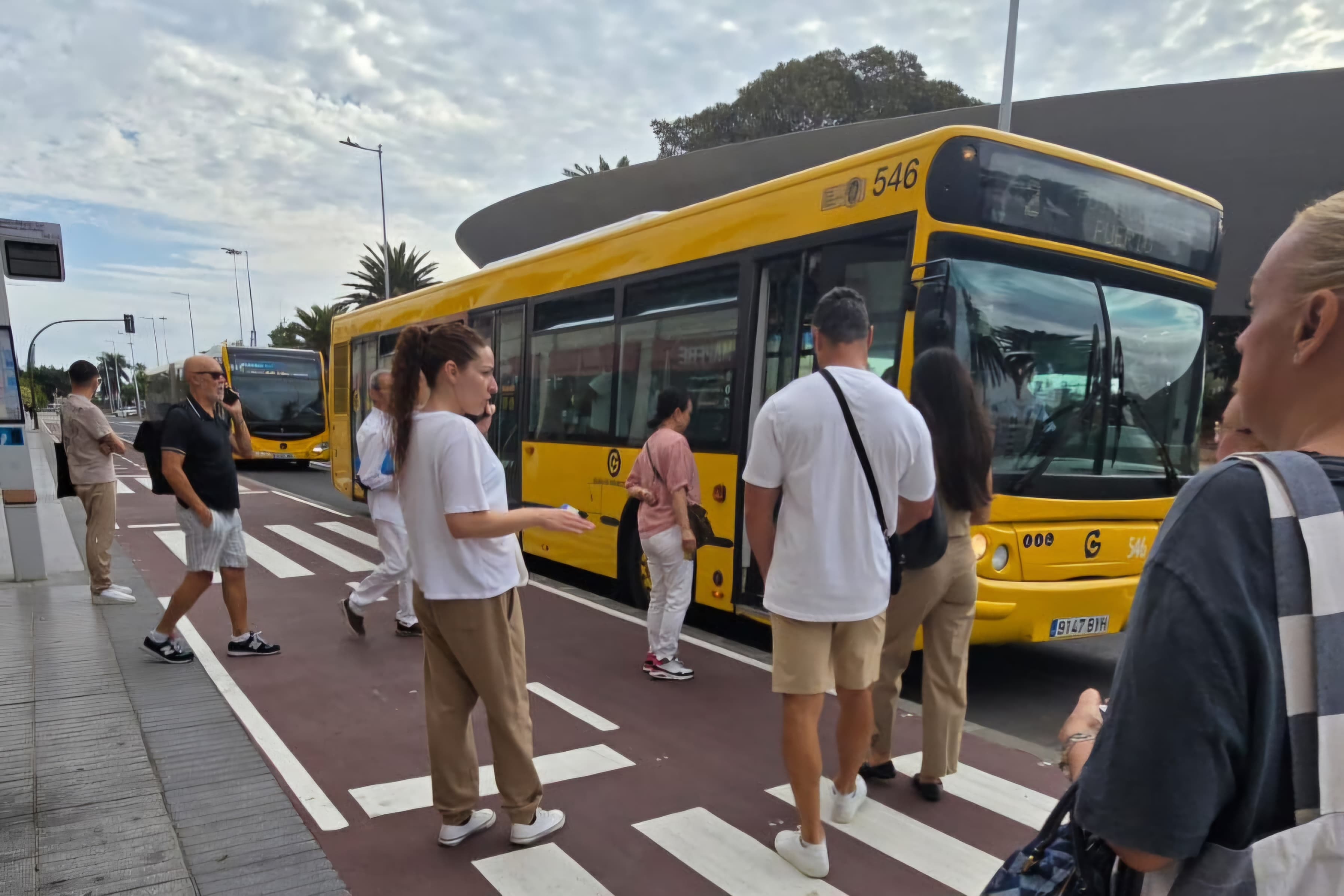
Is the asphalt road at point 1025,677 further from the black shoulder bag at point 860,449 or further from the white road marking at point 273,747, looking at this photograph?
the white road marking at point 273,747

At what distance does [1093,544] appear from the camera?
202 inches

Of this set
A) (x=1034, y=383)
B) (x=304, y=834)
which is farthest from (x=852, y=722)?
(x=1034, y=383)

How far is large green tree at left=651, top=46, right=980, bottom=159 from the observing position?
43.8 m

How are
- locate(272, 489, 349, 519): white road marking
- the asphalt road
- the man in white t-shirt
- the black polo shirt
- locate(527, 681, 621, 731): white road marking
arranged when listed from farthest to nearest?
1. locate(272, 489, 349, 519): white road marking
2. the black polo shirt
3. the asphalt road
4. locate(527, 681, 621, 731): white road marking
5. the man in white t-shirt

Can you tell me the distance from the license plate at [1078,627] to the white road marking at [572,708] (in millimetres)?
2623

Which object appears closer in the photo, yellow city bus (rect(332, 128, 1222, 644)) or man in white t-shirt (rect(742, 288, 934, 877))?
man in white t-shirt (rect(742, 288, 934, 877))

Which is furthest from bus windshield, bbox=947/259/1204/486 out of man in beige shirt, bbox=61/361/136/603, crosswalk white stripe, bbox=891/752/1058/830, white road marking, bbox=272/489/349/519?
white road marking, bbox=272/489/349/519

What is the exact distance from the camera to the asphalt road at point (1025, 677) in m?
5.03

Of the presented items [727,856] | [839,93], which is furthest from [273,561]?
[839,93]

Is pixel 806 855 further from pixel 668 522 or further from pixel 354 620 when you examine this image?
pixel 354 620

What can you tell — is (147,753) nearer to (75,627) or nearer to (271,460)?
(75,627)

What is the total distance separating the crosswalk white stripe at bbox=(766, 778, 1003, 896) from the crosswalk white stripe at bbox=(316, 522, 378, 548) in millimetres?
8223

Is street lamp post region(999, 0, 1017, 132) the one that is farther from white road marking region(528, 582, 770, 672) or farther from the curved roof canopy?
white road marking region(528, 582, 770, 672)

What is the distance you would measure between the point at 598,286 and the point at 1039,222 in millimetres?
3962
